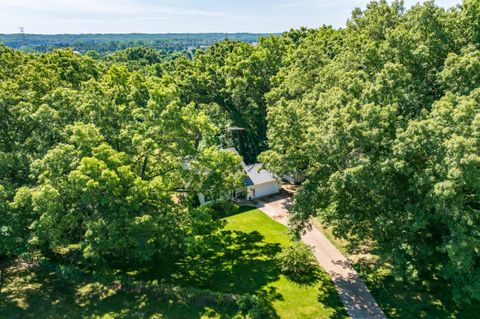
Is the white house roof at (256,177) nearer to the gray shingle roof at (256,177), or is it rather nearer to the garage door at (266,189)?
the gray shingle roof at (256,177)

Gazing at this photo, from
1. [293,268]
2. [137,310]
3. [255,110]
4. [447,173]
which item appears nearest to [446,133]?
[447,173]

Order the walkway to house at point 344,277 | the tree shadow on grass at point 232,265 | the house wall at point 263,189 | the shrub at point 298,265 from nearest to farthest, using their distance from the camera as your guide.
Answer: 1. the walkway to house at point 344,277
2. the tree shadow on grass at point 232,265
3. the shrub at point 298,265
4. the house wall at point 263,189

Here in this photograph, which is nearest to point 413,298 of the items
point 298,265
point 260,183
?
point 298,265

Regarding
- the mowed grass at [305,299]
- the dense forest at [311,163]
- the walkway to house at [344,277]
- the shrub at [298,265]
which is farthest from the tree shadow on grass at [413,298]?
the shrub at [298,265]

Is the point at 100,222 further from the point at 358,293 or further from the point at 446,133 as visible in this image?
the point at 446,133

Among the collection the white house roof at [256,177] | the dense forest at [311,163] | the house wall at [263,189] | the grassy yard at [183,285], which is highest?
the dense forest at [311,163]

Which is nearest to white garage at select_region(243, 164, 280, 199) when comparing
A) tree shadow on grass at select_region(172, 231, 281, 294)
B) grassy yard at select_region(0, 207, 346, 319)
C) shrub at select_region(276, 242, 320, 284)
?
tree shadow on grass at select_region(172, 231, 281, 294)

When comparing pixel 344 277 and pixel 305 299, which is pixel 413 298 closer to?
pixel 344 277
